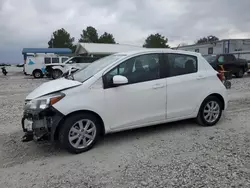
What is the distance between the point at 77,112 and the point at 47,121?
18.8 inches

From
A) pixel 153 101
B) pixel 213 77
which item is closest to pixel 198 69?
pixel 213 77

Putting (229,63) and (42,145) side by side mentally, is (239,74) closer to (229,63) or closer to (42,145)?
(229,63)

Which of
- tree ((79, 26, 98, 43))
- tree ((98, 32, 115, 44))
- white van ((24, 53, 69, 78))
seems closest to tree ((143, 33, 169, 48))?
tree ((98, 32, 115, 44))

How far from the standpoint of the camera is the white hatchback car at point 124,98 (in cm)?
333

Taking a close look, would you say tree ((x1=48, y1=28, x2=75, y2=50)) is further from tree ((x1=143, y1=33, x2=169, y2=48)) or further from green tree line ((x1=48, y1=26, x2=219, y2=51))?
tree ((x1=143, y1=33, x2=169, y2=48))

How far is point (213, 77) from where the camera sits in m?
4.55

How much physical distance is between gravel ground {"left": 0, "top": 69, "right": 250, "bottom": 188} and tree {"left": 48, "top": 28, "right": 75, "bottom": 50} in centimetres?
5899

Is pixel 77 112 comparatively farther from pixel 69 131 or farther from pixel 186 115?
pixel 186 115

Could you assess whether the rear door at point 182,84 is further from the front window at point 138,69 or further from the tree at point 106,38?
the tree at point 106,38

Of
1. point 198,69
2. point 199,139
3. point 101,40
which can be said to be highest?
point 101,40

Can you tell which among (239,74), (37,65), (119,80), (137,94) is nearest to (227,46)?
(239,74)

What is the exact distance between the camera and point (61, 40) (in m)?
59.8

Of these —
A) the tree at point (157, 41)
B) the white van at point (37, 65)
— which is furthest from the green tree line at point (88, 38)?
the white van at point (37, 65)

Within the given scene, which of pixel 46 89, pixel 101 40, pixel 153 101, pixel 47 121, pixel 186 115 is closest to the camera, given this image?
Answer: pixel 47 121
